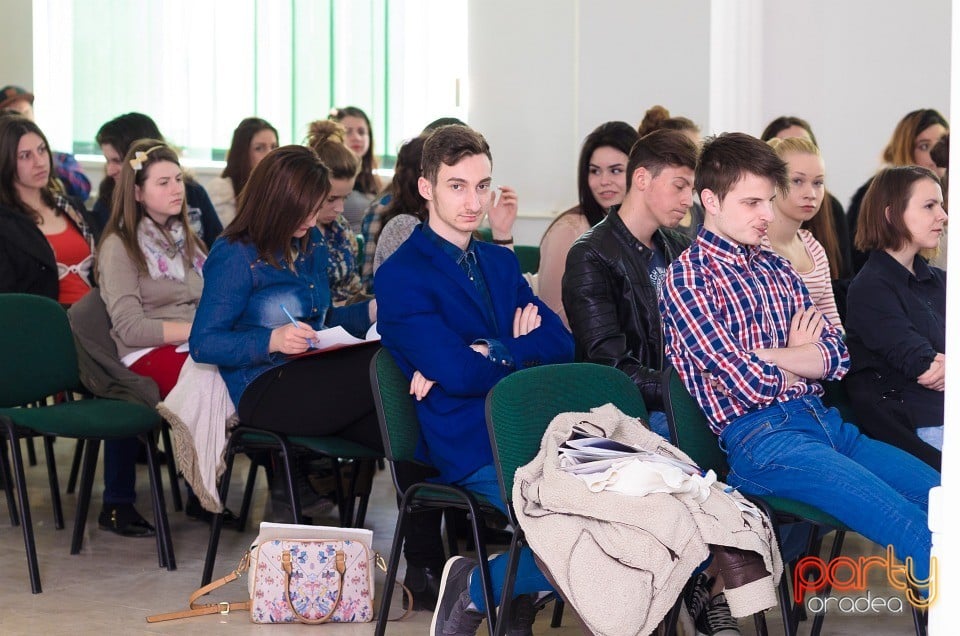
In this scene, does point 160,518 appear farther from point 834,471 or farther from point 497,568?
point 834,471

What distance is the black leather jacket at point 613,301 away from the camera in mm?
3547

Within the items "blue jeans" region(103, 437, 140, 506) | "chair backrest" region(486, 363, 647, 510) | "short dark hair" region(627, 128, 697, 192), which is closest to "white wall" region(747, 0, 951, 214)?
"short dark hair" region(627, 128, 697, 192)

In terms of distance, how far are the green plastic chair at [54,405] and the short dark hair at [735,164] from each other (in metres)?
1.95

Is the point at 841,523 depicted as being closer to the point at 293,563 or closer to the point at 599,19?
the point at 293,563

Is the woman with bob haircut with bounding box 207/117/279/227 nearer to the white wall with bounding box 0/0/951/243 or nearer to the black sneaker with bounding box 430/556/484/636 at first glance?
the white wall with bounding box 0/0/951/243

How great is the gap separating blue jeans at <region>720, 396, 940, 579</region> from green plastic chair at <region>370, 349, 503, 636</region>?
61 centimetres

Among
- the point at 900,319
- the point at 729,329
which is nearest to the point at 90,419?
the point at 729,329

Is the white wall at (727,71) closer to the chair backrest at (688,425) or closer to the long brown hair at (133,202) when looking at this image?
the long brown hair at (133,202)

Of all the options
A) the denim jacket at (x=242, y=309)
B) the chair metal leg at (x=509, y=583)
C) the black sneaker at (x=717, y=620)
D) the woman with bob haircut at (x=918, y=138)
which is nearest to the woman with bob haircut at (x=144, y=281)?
the denim jacket at (x=242, y=309)

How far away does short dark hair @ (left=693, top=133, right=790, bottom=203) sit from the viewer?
126 inches

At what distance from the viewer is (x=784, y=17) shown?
6.49 meters

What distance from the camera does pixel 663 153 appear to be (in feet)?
12.1

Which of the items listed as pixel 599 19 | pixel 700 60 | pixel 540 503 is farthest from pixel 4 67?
pixel 540 503

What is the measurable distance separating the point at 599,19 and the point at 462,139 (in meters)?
3.76
